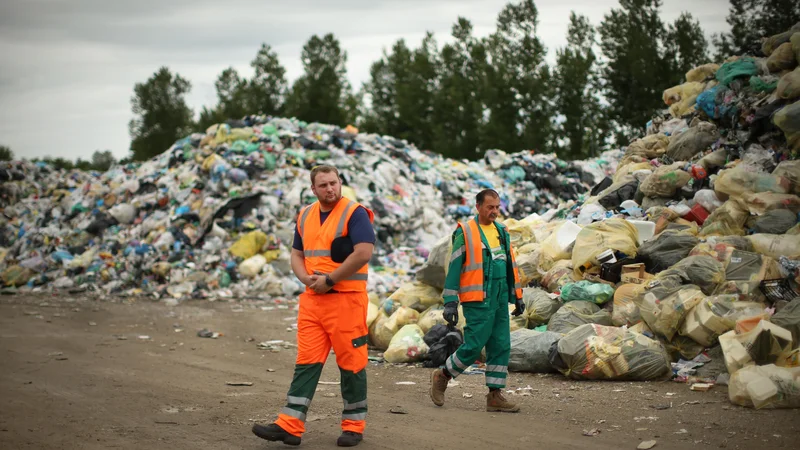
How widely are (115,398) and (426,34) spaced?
40444 millimetres

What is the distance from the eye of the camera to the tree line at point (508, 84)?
106ft

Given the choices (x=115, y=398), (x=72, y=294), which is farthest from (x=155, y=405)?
(x=72, y=294)

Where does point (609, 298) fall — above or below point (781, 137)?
below

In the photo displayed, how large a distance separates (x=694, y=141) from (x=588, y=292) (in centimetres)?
306

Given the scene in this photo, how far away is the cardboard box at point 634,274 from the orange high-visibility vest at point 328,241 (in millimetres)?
3185

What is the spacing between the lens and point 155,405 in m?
4.96

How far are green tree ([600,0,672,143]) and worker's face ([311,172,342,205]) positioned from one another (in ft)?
97.9

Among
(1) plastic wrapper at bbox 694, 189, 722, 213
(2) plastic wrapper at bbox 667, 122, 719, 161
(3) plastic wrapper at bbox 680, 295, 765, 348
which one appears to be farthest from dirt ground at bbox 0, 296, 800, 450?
(2) plastic wrapper at bbox 667, 122, 719, 161

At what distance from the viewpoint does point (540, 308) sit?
21.3 feet

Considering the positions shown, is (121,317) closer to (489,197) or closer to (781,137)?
(489,197)

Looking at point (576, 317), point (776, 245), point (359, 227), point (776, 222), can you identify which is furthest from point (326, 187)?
point (776, 222)

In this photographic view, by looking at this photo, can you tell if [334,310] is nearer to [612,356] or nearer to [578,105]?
[612,356]

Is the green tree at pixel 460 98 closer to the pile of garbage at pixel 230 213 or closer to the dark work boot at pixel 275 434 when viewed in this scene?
the pile of garbage at pixel 230 213

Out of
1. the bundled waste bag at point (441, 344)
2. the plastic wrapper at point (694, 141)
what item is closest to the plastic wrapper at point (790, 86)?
the plastic wrapper at point (694, 141)
